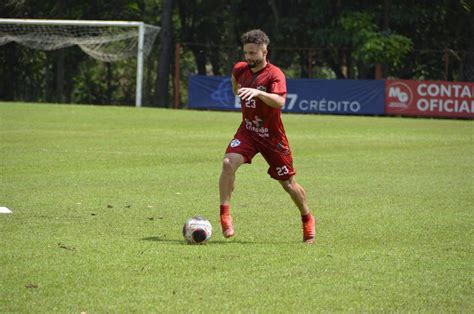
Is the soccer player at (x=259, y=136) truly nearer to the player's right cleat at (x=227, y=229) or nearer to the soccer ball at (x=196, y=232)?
the player's right cleat at (x=227, y=229)

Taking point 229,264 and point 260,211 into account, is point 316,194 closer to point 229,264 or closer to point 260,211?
point 260,211

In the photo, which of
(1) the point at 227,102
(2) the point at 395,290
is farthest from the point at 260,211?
(1) the point at 227,102

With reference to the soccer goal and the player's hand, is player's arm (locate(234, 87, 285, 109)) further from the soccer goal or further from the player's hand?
the soccer goal

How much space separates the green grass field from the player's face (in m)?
1.65

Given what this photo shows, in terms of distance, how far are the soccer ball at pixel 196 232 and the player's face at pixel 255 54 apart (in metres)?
1.54

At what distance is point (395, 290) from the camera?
23.1ft

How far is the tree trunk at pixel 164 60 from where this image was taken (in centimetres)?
4809

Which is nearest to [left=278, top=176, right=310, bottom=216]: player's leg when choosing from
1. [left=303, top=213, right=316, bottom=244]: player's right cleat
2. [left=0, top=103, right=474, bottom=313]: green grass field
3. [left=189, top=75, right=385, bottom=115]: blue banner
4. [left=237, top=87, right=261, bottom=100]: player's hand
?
[left=303, top=213, right=316, bottom=244]: player's right cleat

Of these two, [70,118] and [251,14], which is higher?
[251,14]

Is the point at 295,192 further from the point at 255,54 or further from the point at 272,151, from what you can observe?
the point at 255,54

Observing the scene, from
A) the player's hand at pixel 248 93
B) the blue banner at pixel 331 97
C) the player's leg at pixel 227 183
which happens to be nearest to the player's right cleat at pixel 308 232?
the player's leg at pixel 227 183

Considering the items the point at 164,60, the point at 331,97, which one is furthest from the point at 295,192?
the point at 164,60

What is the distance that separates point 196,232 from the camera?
891cm

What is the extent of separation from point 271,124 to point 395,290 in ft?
9.05
